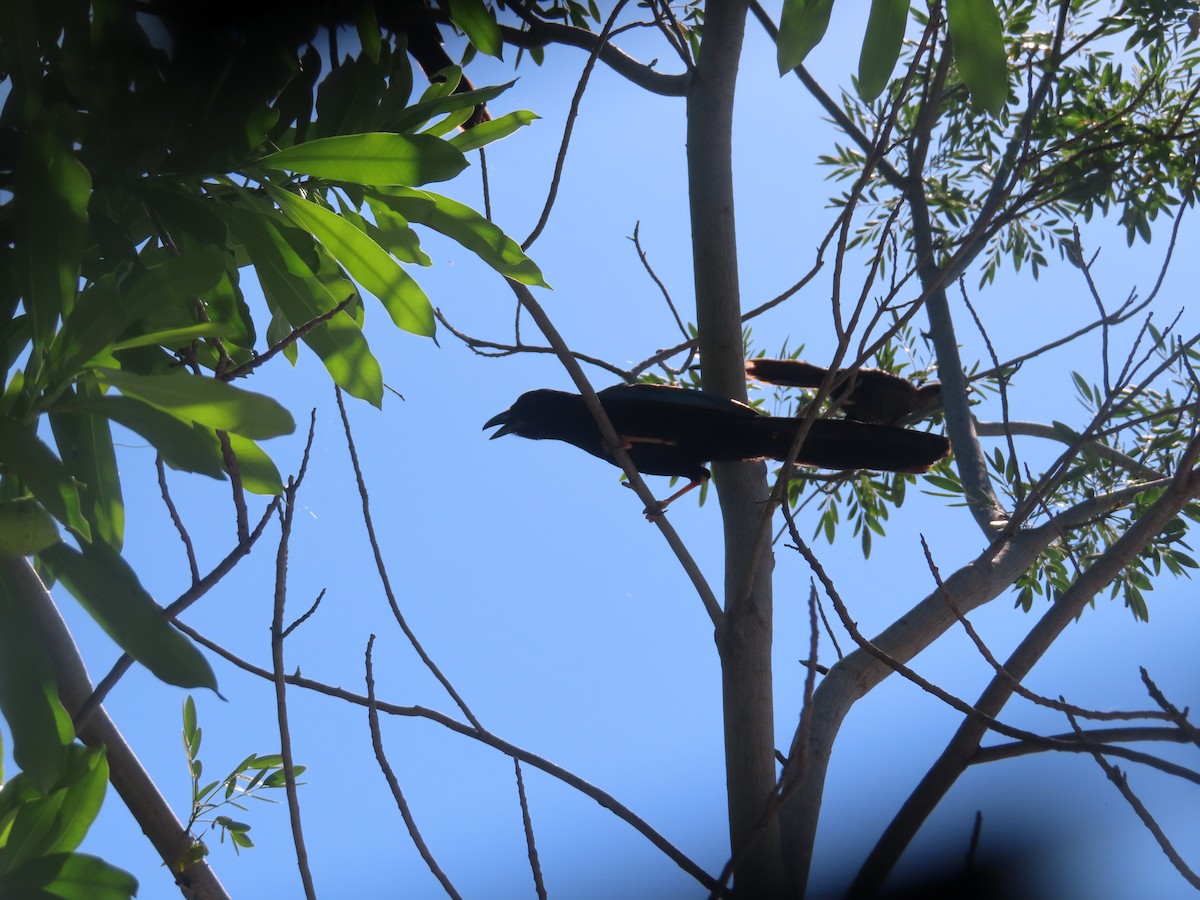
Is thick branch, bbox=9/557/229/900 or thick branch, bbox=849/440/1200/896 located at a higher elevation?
thick branch, bbox=849/440/1200/896

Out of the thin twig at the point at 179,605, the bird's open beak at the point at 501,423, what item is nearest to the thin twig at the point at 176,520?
the thin twig at the point at 179,605

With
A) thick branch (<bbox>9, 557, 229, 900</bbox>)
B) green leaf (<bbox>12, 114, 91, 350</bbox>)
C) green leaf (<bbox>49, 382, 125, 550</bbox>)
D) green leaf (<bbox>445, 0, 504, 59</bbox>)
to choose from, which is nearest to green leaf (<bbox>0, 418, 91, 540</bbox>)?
green leaf (<bbox>12, 114, 91, 350</bbox>)

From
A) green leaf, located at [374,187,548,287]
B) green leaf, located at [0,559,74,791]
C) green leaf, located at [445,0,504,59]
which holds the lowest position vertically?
green leaf, located at [0,559,74,791]

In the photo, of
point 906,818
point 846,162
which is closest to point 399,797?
point 906,818

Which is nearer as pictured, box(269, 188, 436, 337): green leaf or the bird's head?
box(269, 188, 436, 337): green leaf

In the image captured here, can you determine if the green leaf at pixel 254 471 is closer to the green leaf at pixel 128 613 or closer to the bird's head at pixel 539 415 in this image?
the green leaf at pixel 128 613

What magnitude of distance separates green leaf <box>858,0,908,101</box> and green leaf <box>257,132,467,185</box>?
758 mm

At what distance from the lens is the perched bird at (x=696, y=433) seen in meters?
2.40

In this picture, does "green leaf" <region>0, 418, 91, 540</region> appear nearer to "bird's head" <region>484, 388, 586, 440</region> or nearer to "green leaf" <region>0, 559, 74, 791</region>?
"green leaf" <region>0, 559, 74, 791</region>

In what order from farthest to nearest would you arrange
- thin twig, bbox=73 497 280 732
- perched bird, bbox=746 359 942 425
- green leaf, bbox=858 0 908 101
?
perched bird, bbox=746 359 942 425, green leaf, bbox=858 0 908 101, thin twig, bbox=73 497 280 732

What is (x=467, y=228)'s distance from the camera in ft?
6.30

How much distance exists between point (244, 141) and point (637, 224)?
1.10 m

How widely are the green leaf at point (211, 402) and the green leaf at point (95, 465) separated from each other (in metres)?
0.42

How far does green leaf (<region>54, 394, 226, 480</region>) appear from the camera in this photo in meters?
1.33
